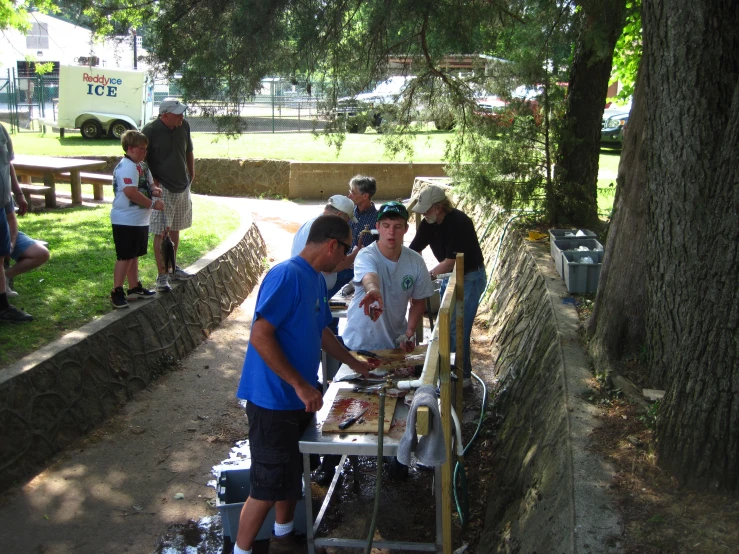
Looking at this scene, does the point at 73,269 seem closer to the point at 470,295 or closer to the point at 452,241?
the point at 452,241

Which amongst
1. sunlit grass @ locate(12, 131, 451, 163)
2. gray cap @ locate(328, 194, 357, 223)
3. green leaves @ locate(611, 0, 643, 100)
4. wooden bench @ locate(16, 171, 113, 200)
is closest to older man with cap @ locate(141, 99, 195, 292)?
gray cap @ locate(328, 194, 357, 223)

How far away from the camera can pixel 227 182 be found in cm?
1873

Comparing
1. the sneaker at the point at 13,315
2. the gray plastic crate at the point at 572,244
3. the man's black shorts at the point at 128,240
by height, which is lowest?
the sneaker at the point at 13,315

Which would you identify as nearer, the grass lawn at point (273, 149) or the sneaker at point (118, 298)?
the sneaker at point (118, 298)

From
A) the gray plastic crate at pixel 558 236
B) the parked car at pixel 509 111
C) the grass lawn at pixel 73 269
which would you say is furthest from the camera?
the parked car at pixel 509 111

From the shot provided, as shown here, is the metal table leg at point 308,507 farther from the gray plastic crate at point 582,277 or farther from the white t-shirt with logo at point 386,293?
the gray plastic crate at point 582,277

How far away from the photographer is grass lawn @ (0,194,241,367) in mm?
6184

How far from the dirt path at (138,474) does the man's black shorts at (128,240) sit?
117 cm

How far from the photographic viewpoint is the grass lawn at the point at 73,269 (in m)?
6.18

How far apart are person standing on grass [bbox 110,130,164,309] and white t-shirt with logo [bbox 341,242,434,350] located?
246cm

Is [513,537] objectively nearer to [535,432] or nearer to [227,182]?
[535,432]

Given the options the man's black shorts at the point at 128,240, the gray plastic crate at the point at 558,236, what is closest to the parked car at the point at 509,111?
the gray plastic crate at the point at 558,236

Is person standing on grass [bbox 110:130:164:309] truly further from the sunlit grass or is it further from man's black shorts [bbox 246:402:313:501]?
the sunlit grass

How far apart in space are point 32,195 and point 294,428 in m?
10.6
